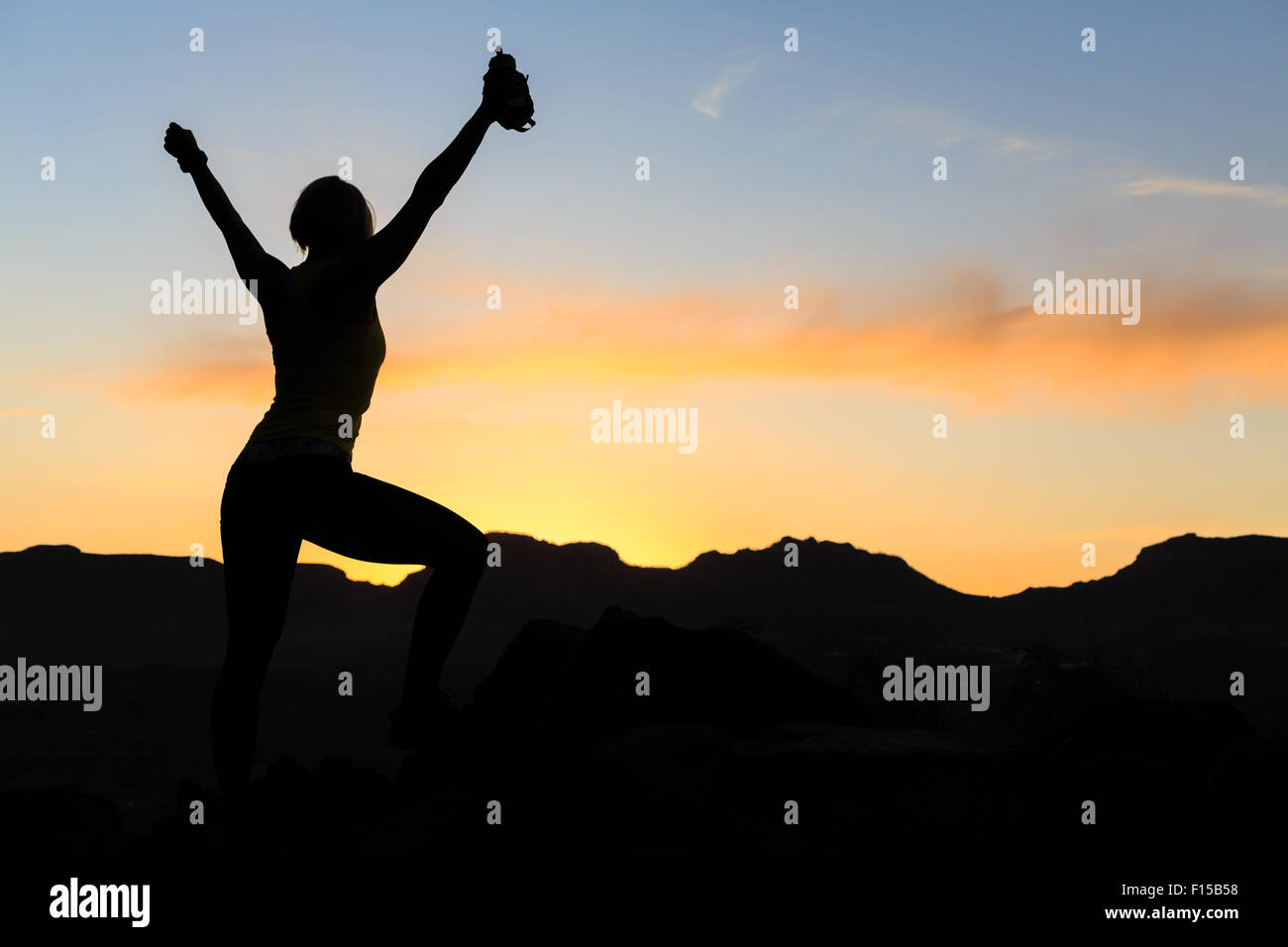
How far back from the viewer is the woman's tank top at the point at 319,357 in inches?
158

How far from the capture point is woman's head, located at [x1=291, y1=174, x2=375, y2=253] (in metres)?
4.28

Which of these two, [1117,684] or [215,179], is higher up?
[215,179]

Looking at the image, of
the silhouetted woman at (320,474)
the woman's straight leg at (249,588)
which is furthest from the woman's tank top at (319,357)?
the woman's straight leg at (249,588)

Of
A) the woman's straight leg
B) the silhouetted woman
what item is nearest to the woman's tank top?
the silhouetted woman

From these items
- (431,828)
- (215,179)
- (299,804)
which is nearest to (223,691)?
(215,179)

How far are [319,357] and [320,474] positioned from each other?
0.41 meters

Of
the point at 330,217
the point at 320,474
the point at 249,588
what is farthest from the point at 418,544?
the point at 330,217

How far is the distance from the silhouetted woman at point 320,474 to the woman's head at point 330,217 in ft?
0.27

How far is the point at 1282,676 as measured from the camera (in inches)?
6629

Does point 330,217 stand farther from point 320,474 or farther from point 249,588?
point 249,588

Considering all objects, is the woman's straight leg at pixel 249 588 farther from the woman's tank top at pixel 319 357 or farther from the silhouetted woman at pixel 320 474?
the woman's tank top at pixel 319 357
